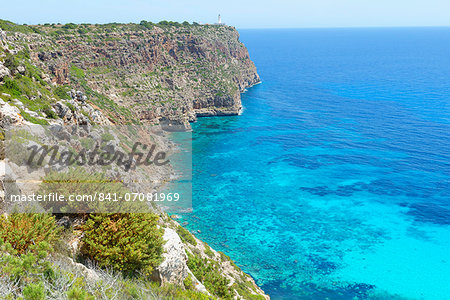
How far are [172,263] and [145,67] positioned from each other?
71965mm

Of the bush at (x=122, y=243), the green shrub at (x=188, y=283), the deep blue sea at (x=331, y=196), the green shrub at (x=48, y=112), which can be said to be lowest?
the deep blue sea at (x=331, y=196)

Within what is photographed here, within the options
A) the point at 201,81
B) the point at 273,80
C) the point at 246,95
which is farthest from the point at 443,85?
the point at 201,81

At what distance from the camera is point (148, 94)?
79250mm

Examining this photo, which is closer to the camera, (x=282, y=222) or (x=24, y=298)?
(x=24, y=298)

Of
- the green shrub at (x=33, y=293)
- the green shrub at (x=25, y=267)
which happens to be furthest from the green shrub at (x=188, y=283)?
the green shrub at (x=33, y=293)

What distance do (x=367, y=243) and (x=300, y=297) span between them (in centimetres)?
1288

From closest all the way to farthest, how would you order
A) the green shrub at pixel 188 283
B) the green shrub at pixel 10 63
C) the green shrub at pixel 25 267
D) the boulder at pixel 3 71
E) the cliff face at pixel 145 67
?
1. the green shrub at pixel 25 267
2. the green shrub at pixel 188 283
3. the boulder at pixel 3 71
4. the green shrub at pixel 10 63
5. the cliff face at pixel 145 67

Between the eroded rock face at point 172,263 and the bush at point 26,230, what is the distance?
535 cm

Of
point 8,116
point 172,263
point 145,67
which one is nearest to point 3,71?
point 8,116

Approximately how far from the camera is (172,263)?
18953 millimetres

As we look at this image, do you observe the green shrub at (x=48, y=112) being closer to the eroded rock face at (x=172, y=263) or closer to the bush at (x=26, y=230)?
the bush at (x=26, y=230)

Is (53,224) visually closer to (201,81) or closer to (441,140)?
(441,140)

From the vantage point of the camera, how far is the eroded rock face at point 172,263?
60.0 feet

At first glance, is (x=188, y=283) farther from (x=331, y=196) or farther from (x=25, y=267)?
(x=331, y=196)
